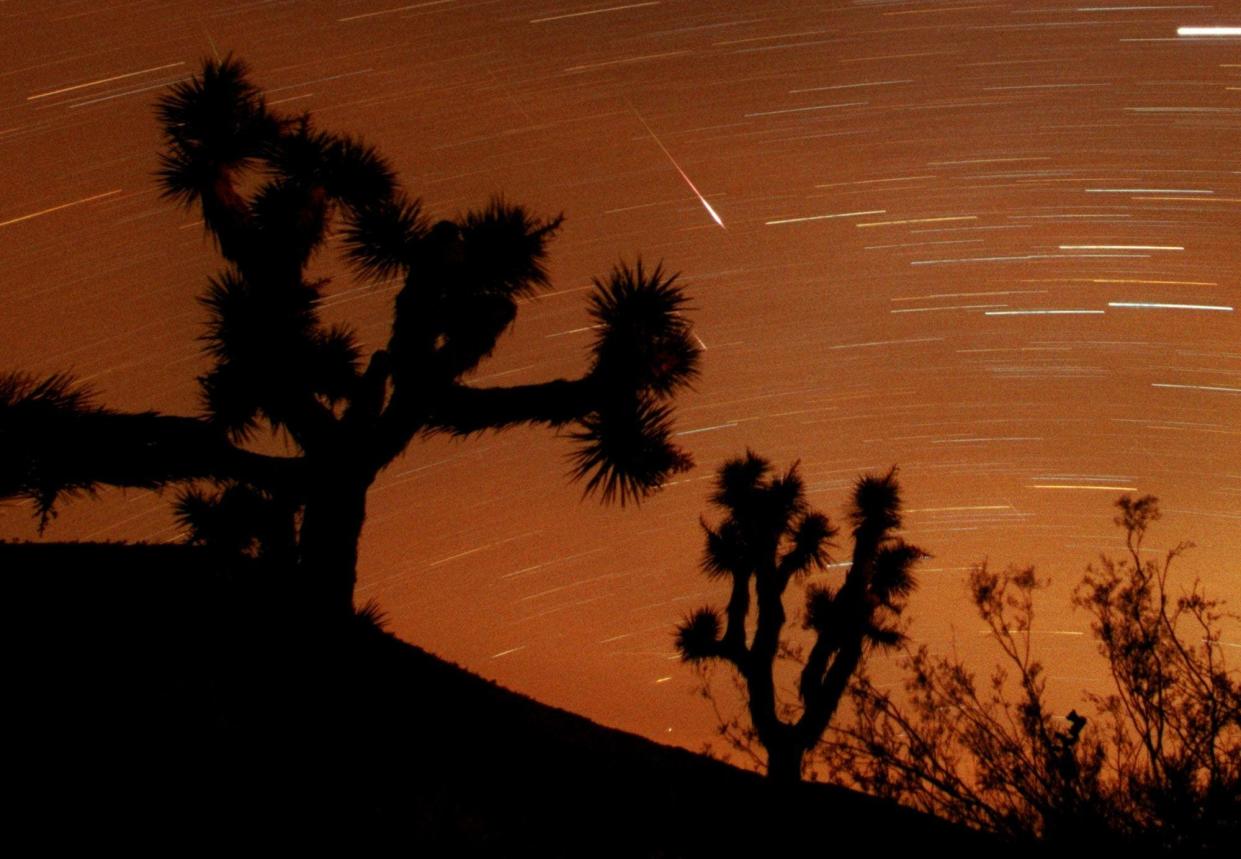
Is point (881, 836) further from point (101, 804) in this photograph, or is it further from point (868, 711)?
point (101, 804)

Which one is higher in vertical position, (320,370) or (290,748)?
(320,370)

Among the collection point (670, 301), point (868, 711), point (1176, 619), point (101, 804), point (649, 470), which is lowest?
A: point (101, 804)

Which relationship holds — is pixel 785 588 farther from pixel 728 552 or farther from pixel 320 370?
pixel 320 370

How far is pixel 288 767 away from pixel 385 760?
542 mm

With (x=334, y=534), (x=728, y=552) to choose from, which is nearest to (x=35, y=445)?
(x=334, y=534)

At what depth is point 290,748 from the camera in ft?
15.9

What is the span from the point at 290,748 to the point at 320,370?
15.8ft

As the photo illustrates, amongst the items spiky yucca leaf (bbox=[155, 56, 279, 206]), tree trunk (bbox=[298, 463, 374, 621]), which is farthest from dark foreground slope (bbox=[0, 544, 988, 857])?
spiky yucca leaf (bbox=[155, 56, 279, 206])

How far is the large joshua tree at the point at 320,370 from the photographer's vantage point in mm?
6973

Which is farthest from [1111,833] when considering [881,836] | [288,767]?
[288,767]

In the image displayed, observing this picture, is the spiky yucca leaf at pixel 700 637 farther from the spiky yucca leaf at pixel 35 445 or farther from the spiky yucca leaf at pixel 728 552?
the spiky yucca leaf at pixel 35 445

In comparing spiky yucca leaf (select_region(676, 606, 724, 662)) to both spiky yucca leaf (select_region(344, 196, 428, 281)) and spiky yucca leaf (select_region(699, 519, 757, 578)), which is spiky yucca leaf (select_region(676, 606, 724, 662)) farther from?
spiky yucca leaf (select_region(344, 196, 428, 281))

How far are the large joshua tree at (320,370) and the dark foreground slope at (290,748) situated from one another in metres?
0.75

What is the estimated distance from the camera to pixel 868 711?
325 inches
